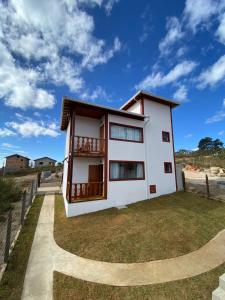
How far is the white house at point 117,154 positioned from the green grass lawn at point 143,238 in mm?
1103

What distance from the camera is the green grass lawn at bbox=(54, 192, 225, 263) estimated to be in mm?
6000

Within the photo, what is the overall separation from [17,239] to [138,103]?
12691mm

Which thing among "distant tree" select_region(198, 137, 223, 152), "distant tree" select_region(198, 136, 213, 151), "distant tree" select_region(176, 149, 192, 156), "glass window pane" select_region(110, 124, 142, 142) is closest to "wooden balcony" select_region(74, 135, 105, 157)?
"glass window pane" select_region(110, 124, 142, 142)

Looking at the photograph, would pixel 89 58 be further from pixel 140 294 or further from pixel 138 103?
pixel 140 294

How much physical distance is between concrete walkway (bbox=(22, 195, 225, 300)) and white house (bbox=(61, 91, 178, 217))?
4004 mm

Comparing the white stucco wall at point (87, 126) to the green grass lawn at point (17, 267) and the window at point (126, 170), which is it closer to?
the window at point (126, 170)

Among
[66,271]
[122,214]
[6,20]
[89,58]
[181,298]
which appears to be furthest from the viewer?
[89,58]

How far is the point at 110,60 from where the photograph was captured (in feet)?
44.1

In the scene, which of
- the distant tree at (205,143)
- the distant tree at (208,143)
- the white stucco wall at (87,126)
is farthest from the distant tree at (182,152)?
the white stucco wall at (87,126)

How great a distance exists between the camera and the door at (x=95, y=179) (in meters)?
11.6

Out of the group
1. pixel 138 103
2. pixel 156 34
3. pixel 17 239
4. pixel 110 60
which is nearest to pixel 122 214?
pixel 17 239

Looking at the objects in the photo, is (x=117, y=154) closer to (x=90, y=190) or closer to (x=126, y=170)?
(x=126, y=170)

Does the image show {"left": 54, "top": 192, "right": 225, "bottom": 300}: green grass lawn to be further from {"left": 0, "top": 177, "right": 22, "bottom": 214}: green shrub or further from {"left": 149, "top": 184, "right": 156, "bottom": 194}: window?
{"left": 0, "top": 177, "right": 22, "bottom": 214}: green shrub

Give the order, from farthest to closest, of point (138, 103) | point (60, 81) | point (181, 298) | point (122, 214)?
point (138, 103) < point (60, 81) < point (122, 214) < point (181, 298)
